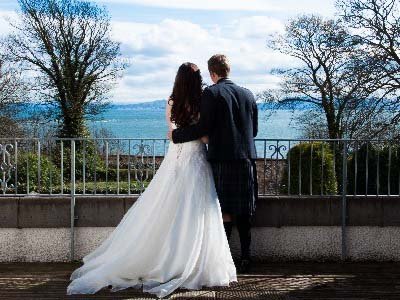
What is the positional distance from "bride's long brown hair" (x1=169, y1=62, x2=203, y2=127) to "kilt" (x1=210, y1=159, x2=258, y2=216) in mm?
456

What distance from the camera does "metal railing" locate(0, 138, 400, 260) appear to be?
282 inches

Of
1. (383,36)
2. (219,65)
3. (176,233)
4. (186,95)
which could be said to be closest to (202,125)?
(186,95)

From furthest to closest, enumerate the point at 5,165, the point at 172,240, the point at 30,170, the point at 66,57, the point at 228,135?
1. the point at 66,57
2. the point at 30,170
3. the point at 5,165
4. the point at 228,135
5. the point at 172,240

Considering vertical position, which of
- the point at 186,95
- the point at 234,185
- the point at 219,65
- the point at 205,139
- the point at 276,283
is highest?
the point at 219,65

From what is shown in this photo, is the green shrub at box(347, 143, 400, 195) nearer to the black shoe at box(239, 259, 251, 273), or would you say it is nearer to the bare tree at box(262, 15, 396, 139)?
Result: the black shoe at box(239, 259, 251, 273)

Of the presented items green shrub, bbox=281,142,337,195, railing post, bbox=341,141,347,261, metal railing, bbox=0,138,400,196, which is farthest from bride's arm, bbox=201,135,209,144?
green shrub, bbox=281,142,337,195

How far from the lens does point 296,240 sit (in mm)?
7160

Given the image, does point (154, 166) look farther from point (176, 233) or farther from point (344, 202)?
point (344, 202)

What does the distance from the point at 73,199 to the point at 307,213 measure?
7.48ft

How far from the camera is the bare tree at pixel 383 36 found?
14930 millimetres

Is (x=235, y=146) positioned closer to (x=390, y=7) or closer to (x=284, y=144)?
(x=284, y=144)

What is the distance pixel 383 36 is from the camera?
15633 millimetres

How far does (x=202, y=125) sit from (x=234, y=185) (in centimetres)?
61

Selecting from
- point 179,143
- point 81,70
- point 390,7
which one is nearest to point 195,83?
point 179,143
